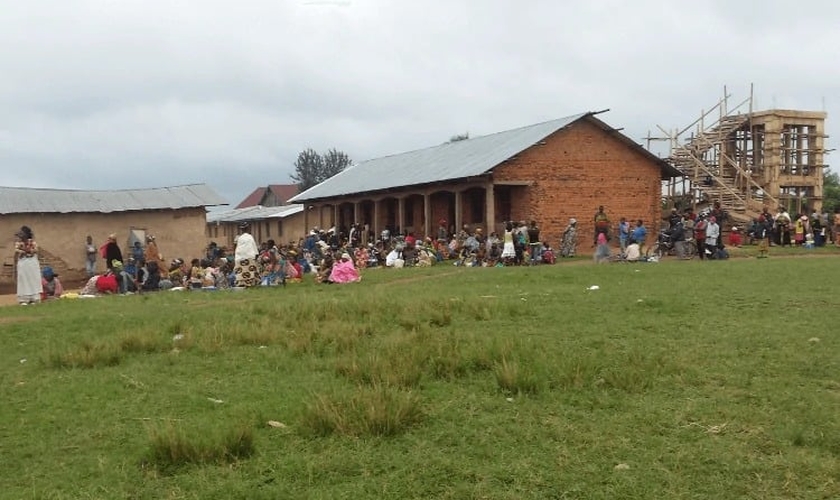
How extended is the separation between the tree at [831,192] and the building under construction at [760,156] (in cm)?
563

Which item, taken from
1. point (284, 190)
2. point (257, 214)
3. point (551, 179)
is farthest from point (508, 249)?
point (284, 190)

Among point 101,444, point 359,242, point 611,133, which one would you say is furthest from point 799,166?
point 101,444

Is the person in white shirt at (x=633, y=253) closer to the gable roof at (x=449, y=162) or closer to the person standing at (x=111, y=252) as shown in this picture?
the gable roof at (x=449, y=162)

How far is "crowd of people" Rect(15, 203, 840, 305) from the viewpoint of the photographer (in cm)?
1903

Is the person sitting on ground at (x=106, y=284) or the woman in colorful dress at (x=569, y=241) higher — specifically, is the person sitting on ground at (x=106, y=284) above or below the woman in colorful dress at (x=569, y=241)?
below

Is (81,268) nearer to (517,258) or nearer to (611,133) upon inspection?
(517,258)

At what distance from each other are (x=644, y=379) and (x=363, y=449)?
103 inches

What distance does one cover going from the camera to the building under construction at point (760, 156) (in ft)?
127

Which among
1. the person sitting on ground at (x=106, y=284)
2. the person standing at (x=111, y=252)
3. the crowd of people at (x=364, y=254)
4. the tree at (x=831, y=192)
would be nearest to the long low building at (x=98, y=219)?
the crowd of people at (x=364, y=254)

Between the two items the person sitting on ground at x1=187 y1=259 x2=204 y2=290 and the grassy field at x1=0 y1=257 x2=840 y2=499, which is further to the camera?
the person sitting on ground at x1=187 y1=259 x2=204 y2=290

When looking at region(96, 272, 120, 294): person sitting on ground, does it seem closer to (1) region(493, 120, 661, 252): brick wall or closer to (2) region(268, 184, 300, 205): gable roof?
(1) region(493, 120, 661, 252): brick wall

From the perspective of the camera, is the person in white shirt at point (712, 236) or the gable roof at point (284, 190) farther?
the gable roof at point (284, 190)

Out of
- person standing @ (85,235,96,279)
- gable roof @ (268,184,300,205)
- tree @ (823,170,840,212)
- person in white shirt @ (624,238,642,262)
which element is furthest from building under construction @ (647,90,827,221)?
gable roof @ (268,184,300,205)

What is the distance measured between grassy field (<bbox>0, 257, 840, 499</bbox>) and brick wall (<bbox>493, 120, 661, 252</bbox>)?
53.4 ft
